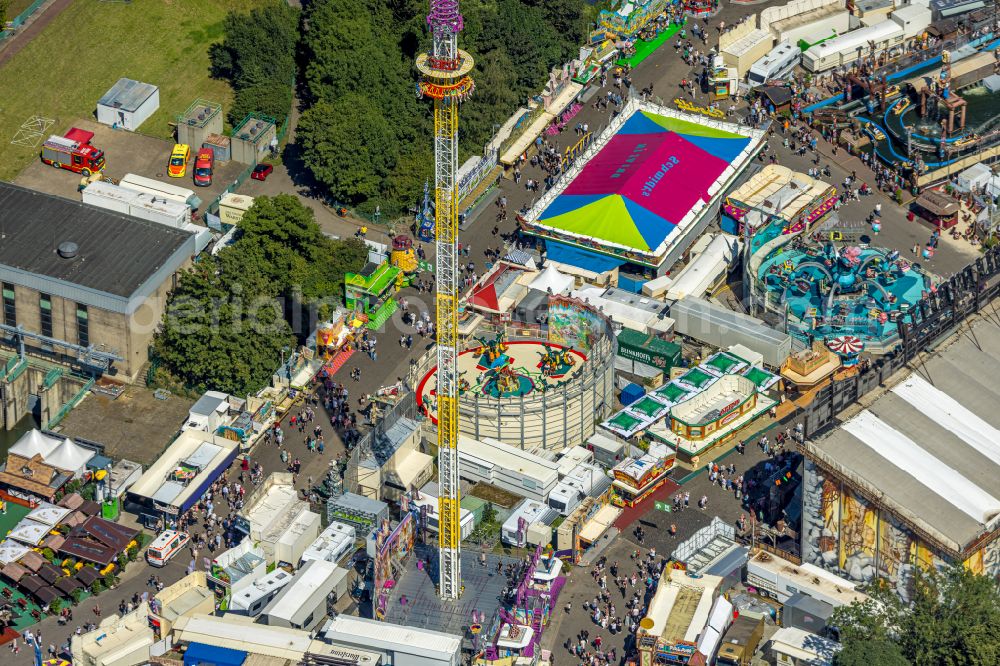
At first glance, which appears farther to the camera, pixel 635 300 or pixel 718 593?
pixel 635 300

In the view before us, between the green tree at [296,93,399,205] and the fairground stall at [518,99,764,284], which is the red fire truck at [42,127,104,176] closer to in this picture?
the green tree at [296,93,399,205]

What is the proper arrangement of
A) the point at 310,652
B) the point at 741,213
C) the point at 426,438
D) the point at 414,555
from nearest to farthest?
1. the point at 310,652
2. the point at 414,555
3. the point at 426,438
4. the point at 741,213

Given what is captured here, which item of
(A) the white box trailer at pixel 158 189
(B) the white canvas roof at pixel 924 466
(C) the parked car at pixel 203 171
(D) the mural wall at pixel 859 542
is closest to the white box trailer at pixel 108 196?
(A) the white box trailer at pixel 158 189

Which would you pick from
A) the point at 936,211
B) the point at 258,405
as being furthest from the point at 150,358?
the point at 936,211

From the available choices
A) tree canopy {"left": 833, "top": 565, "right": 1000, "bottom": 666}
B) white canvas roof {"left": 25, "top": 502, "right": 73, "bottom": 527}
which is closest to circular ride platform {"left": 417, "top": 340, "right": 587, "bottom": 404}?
white canvas roof {"left": 25, "top": 502, "right": 73, "bottom": 527}

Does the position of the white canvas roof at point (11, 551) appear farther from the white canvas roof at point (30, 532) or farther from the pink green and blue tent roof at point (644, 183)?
the pink green and blue tent roof at point (644, 183)

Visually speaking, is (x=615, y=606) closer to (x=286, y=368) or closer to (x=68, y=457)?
(x=286, y=368)

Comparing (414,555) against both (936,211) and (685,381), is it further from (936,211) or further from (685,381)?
(936,211)
